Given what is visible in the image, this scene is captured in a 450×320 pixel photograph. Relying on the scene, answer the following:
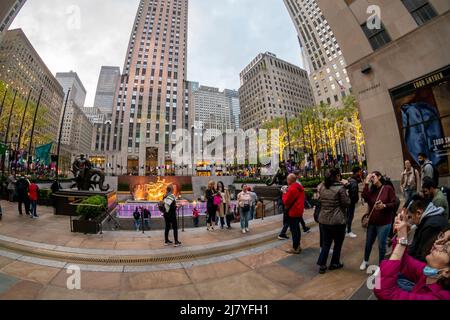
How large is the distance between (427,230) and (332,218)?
1.52 meters

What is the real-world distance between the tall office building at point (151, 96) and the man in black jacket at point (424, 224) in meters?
63.2

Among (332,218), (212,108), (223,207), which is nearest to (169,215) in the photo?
(223,207)

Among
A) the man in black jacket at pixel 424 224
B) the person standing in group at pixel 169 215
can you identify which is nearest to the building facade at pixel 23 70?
the person standing in group at pixel 169 215

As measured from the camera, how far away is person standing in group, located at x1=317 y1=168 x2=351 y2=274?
382 centimetres

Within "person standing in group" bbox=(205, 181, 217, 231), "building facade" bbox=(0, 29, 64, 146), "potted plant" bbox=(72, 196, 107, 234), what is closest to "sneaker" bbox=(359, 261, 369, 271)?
"person standing in group" bbox=(205, 181, 217, 231)

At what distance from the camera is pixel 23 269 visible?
4.14 m

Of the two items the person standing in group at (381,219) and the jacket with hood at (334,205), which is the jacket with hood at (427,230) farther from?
the jacket with hood at (334,205)

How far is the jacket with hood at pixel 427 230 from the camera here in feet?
7.55

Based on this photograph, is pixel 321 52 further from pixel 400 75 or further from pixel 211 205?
pixel 211 205
